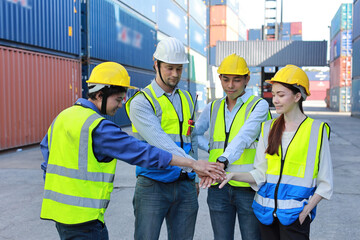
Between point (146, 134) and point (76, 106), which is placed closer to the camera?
point (76, 106)

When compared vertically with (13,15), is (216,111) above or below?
below

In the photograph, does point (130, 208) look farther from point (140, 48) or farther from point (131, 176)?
point (140, 48)

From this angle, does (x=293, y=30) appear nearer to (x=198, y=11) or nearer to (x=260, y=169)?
(x=198, y=11)

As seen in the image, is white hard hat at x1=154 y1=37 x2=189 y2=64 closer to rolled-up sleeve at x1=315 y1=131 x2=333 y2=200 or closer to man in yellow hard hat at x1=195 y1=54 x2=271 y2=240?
man in yellow hard hat at x1=195 y1=54 x2=271 y2=240

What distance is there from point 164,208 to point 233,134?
79 cm

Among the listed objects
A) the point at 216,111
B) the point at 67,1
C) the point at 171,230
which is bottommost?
the point at 171,230

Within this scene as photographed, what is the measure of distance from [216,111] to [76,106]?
128 centimetres

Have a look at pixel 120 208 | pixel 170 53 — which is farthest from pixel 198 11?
pixel 170 53

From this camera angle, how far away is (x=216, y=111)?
3062 mm

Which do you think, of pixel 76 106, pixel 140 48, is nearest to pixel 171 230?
pixel 76 106

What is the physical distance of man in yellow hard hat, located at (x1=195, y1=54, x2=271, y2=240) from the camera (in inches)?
109

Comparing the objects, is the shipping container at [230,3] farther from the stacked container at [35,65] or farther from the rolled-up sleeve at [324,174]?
the rolled-up sleeve at [324,174]

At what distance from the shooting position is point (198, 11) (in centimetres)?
3547

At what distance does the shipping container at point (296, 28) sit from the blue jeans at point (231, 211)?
7350 cm
